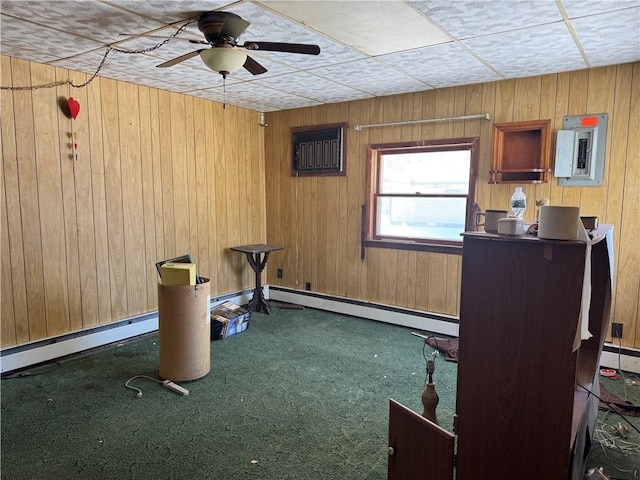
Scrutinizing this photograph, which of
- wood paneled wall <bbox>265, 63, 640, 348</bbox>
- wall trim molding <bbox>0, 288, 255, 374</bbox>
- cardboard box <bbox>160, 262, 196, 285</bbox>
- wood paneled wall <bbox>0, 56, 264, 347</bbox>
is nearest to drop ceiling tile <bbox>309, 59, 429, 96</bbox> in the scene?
wood paneled wall <bbox>265, 63, 640, 348</bbox>

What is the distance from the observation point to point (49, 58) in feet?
10.4

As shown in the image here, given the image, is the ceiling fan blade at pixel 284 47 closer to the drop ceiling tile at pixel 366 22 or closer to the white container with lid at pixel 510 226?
the drop ceiling tile at pixel 366 22

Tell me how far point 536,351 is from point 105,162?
3.67 m

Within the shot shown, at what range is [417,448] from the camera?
1.63 m

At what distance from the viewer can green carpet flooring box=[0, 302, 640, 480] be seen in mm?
2170

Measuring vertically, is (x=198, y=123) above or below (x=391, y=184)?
above

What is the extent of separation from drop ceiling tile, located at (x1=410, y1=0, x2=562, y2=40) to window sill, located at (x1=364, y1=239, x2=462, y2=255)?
79.6 inches

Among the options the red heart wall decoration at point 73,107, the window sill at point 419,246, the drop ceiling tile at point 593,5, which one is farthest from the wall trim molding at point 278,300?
the drop ceiling tile at point 593,5

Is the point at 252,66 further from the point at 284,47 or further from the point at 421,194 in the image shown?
the point at 421,194

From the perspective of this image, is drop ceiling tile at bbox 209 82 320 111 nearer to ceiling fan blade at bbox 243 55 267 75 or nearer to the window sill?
ceiling fan blade at bbox 243 55 267 75

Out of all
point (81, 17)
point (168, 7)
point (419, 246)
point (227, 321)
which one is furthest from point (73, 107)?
point (419, 246)

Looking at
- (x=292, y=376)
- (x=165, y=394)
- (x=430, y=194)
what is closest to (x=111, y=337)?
(x=165, y=394)

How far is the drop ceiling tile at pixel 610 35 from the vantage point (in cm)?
235

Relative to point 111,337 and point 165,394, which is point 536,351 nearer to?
point 165,394
